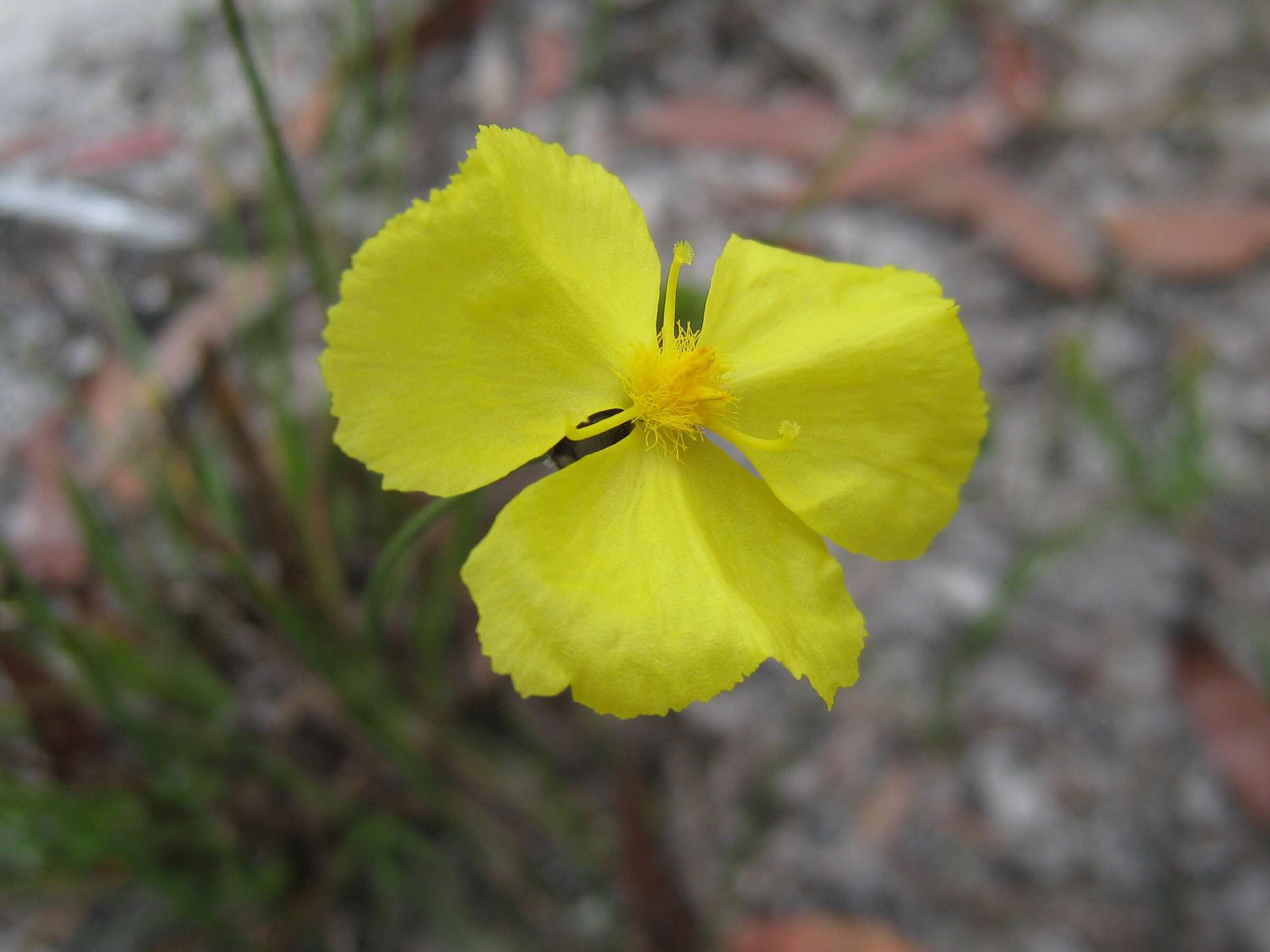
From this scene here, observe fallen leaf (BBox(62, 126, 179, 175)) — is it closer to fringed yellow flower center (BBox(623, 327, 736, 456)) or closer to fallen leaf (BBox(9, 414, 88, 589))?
fallen leaf (BBox(9, 414, 88, 589))

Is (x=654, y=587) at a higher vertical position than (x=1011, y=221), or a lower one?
higher

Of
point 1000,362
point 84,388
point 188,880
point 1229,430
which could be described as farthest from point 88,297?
point 1229,430

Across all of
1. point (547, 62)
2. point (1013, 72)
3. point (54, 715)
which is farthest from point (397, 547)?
point (1013, 72)

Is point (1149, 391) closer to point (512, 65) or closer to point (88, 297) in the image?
point (512, 65)

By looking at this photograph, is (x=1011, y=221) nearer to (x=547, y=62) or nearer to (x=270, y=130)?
(x=547, y=62)

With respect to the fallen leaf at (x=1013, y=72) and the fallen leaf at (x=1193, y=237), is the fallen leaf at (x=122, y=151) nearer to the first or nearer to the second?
the fallen leaf at (x=1013, y=72)

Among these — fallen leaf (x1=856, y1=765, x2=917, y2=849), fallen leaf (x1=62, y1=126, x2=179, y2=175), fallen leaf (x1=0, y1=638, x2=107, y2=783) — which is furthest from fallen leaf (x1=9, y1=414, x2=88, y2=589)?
fallen leaf (x1=856, y1=765, x2=917, y2=849)
